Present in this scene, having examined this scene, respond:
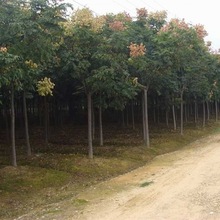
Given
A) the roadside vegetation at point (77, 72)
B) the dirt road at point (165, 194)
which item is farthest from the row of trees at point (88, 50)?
the dirt road at point (165, 194)

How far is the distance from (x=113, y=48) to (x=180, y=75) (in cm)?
1345

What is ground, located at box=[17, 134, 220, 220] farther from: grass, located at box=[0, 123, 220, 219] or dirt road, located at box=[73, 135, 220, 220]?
grass, located at box=[0, 123, 220, 219]

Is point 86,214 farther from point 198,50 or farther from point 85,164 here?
point 198,50

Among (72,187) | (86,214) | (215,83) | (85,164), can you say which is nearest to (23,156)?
(85,164)

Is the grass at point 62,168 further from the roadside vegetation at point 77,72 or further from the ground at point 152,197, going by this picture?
the ground at point 152,197

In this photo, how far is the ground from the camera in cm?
1015

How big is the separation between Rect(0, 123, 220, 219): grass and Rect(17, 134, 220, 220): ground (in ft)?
1.49

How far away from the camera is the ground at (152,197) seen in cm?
1015

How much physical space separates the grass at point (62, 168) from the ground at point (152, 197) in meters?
0.45

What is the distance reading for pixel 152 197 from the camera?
1205 centimetres

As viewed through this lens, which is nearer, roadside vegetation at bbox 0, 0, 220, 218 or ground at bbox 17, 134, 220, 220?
ground at bbox 17, 134, 220, 220

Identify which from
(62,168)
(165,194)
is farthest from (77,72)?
(165,194)

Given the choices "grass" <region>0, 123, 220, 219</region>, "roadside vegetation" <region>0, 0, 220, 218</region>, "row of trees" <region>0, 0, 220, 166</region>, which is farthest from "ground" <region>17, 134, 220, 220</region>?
"row of trees" <region>0, 0, 220, 166</region>

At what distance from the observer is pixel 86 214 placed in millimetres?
10648
